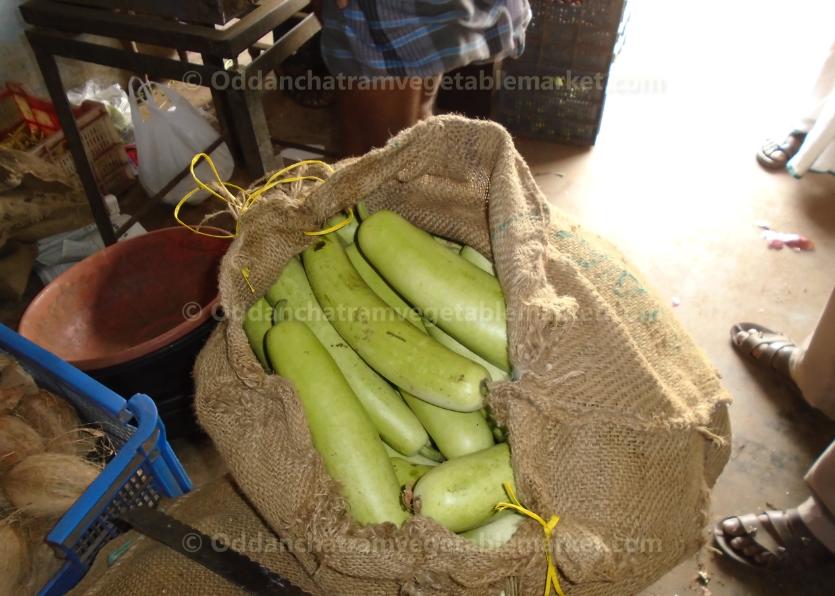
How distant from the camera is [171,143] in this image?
2.04 metres

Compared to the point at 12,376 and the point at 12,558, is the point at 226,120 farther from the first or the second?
the point at 12,558

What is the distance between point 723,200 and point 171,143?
2.07 metres

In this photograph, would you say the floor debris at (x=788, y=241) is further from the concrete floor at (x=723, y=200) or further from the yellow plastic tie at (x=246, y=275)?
the yellow plastic tie at (x=246, y=275)

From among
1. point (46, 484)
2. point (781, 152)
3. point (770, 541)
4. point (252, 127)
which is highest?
point (252, 127)

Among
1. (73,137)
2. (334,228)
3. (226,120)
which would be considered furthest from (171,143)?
→ (334,228)

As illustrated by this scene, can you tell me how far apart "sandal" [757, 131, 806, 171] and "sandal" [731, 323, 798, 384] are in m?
0.97

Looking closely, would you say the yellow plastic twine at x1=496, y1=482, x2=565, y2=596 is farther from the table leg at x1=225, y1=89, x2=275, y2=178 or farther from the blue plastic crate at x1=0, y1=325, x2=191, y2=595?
the table leg at x1=225, y1=89, x2=275, y2=178

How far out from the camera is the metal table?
1221 millimetres

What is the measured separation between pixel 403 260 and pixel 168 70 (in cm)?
84

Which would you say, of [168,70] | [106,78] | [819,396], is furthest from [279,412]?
[106,78]

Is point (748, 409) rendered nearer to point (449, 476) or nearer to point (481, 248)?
point (481, 248)

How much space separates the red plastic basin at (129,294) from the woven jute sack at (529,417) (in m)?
0.61

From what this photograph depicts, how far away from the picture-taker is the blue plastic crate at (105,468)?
2.51ft

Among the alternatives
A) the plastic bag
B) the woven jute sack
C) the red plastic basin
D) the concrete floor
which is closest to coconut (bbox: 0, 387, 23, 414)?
the red plastic basin
